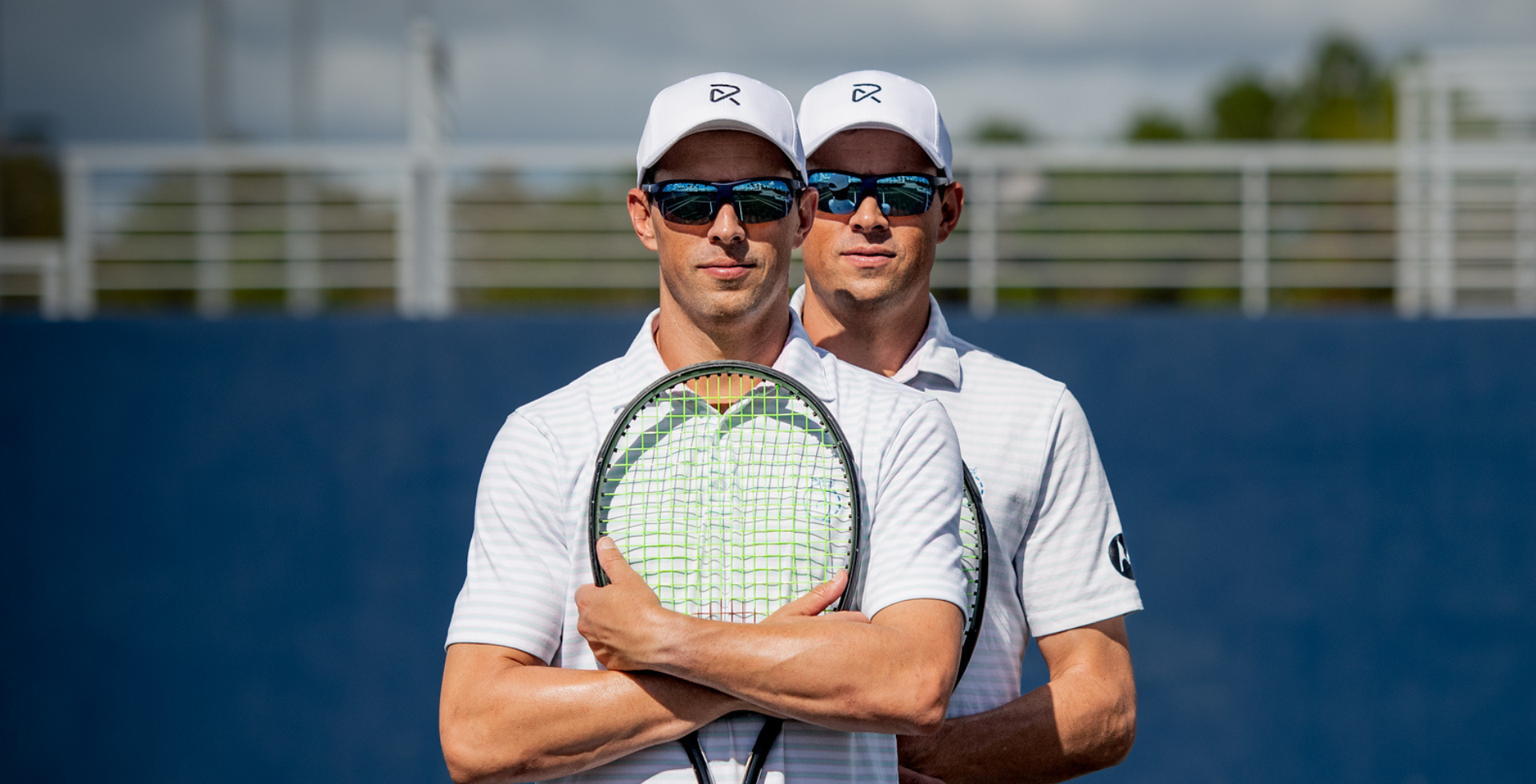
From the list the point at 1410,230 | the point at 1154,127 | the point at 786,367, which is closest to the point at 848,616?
the point at 786,367

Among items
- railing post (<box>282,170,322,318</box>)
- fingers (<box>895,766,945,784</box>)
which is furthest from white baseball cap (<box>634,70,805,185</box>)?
railing post (<box>282,170,322,318</box>)

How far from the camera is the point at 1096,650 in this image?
2436 millimetres

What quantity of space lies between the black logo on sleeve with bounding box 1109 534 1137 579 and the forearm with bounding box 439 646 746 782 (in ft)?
3.23

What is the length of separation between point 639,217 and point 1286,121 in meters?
76.1

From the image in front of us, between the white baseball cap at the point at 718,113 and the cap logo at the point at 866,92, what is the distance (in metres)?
0.52

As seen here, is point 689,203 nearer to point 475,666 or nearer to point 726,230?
point 726,230

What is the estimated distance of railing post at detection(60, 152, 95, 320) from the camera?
20.9 feet

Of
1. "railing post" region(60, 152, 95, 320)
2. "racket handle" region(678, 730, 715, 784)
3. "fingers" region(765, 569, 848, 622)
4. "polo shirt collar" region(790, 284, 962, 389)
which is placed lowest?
"racket handle" region(678, 730, 715, 784)

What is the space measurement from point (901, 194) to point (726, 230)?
2.21 ft

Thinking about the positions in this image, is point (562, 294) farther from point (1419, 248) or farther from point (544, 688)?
point (544, 688)


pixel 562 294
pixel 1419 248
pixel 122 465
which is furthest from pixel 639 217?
pixel 562 294

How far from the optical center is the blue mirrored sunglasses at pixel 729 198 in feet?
6.34

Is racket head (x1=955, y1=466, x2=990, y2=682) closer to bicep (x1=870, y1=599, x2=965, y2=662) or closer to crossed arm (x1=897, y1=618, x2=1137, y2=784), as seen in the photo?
crossed arm (x1=897, y1=618, x2=1137, y2=784)

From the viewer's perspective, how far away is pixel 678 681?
175cm
